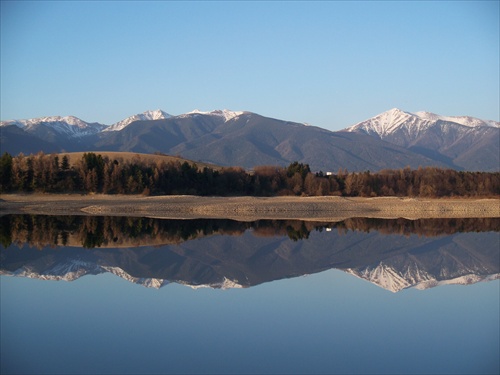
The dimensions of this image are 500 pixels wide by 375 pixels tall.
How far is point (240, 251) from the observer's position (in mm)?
32969

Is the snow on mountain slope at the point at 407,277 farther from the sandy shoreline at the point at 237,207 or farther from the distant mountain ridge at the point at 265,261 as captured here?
the sandy shoreline at the point at 237,207

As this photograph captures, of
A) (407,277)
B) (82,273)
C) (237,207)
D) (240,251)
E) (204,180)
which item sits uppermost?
(407,277)

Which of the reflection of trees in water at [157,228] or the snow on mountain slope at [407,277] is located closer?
the snow on mountain slope at [407,277]

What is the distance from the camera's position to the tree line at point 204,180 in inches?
2699

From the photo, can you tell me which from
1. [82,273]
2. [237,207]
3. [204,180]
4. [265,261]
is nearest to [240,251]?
[265,261]

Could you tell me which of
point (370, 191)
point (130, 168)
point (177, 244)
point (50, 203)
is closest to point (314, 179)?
point (370, 191)

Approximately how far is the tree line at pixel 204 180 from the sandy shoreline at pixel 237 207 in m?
2.25

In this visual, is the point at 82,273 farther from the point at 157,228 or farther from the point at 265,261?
the point at 157,228

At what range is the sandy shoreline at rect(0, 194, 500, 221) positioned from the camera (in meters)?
58.7

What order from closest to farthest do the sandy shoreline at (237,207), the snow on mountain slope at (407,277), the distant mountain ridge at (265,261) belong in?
the snow on mountain slope at (407,277) < the distant mountain ridge at (265,261) < the sandy shoreline at (237,207)

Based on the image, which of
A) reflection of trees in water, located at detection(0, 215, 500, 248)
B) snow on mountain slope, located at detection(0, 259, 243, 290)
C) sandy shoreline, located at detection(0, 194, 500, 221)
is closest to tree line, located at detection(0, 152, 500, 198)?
sandy shoreline, located at detection(0, 194, 500, 221)

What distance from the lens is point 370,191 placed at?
86500 millimetres

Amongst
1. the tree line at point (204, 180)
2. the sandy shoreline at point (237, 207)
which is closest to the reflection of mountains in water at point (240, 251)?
the sandy shoreline at point (237, 207)

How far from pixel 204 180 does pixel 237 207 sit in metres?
17.8
